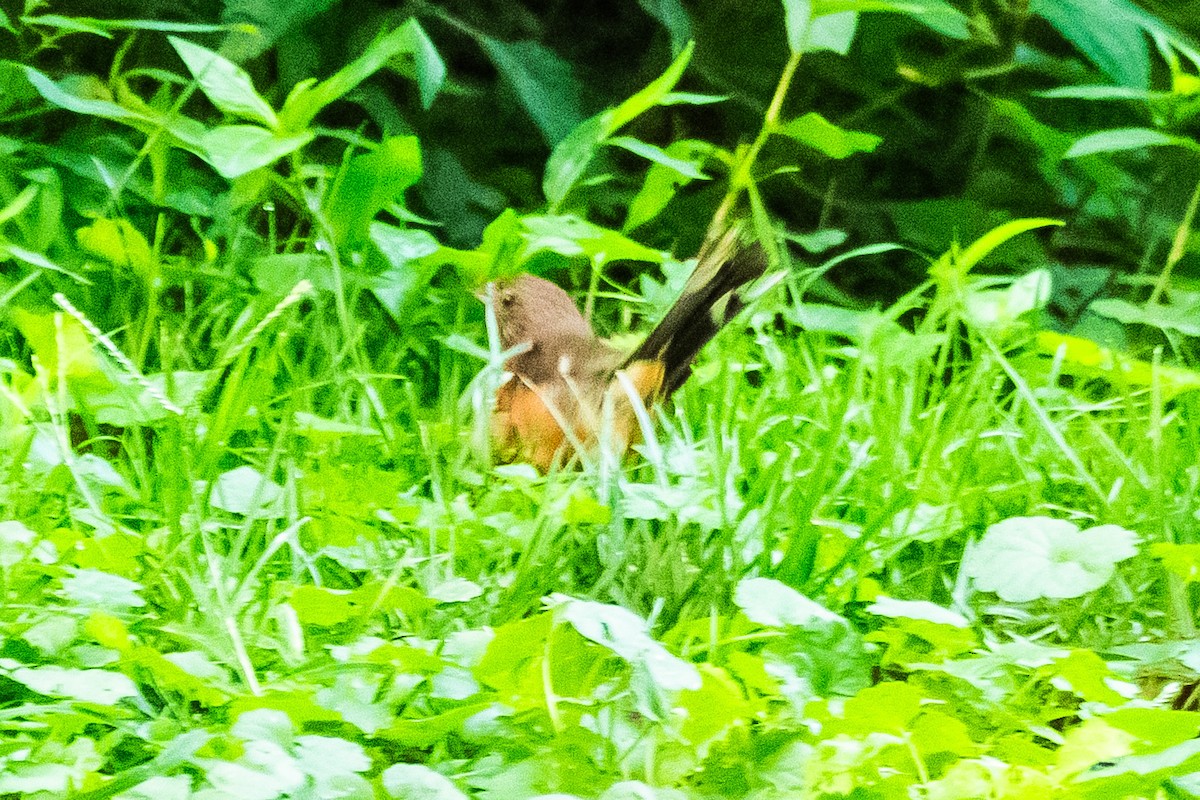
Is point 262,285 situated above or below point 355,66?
below

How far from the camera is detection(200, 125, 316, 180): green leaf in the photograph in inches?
76.4

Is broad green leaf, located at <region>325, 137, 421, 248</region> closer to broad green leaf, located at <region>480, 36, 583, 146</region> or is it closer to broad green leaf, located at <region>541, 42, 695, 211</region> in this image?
broad green leaf, located at <region>541, 42, 695, 211</region>

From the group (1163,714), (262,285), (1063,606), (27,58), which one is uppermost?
(27,58)

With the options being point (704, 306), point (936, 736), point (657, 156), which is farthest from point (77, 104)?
point (936, 736)

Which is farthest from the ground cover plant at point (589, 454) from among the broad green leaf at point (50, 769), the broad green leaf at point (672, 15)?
the broad green leaf at point (672, 15)

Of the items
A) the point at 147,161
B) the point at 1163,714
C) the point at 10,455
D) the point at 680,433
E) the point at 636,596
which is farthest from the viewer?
the point at 147,161

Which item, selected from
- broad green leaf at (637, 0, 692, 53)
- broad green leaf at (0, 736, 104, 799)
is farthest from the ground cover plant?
broad green leaf at (637, 0, 692, 53)

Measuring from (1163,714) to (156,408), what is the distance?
1264 mm

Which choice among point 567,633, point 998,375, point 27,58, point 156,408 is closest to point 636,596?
point 567,633

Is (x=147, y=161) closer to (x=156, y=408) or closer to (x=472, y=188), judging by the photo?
(x=472, y=188)

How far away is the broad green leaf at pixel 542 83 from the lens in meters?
2.53

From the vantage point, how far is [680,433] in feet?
6.38

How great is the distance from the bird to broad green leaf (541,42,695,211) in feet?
0.81

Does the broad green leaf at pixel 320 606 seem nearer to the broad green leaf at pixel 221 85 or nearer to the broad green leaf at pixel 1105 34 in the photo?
the broad green leaf at pixel 221 85
